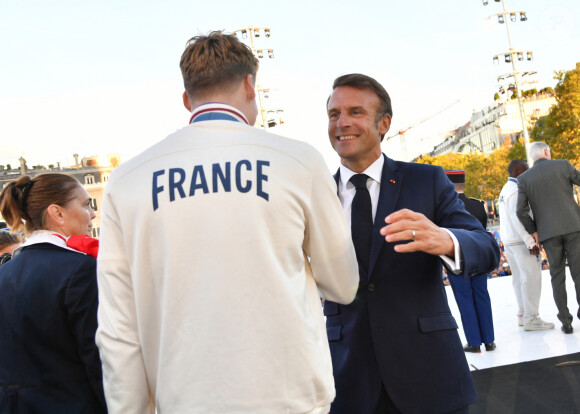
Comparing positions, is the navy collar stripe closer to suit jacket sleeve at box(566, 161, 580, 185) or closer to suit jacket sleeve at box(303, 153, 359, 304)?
suit jacket sleeve at box(303, 153, 359, 304)

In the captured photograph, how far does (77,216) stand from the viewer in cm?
267

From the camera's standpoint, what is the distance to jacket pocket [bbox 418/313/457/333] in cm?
207

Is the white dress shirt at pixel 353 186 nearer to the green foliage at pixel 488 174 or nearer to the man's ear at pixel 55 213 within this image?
the man's ear at pixel 55 213

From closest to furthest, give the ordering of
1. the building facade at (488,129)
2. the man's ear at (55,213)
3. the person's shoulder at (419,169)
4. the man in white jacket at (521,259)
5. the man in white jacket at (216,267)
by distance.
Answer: the man in white jacket at (216,267), the person's shoulder at (419,169), the man's ear at (55,213), the man in white jacket at (521,259), the building facade at (488,129)

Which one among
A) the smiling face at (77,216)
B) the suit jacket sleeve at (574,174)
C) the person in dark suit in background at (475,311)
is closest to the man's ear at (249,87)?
the smiling face at (77,216)

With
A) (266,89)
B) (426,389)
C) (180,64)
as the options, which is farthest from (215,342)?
(266,89)

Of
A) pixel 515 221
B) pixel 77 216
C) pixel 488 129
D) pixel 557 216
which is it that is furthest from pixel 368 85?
pixel 488 129

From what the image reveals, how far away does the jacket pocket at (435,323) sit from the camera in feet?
6.81

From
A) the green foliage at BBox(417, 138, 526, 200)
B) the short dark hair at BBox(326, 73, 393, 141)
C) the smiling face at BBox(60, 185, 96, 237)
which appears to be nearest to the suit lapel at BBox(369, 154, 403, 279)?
the short dark hair at BBox(326, 73, 393, 141)

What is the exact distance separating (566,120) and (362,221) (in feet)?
98.9

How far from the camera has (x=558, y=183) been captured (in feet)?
20.7

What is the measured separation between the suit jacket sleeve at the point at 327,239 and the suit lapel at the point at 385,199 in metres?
0.39

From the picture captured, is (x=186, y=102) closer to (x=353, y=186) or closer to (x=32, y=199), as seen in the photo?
(x=353, y=186)

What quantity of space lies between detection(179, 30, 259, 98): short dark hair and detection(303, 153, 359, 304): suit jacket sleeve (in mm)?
369
